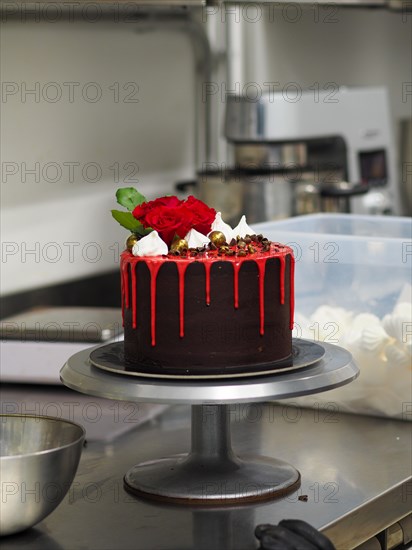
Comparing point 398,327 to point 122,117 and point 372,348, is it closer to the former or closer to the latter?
point 372,348

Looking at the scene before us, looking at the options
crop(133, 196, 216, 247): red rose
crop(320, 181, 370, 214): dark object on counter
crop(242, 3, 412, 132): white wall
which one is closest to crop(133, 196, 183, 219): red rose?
crop(133, 196, 216, 247): red rose

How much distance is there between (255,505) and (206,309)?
0.69 feet

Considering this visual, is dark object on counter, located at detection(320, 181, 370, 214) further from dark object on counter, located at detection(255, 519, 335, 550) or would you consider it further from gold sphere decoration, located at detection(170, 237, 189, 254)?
dark object on counter, located at detection(255, 519, 335, 550)

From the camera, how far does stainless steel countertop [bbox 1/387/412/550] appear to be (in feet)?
3.39

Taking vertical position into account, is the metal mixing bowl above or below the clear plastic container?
below

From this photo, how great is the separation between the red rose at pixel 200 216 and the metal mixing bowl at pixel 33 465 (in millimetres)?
236

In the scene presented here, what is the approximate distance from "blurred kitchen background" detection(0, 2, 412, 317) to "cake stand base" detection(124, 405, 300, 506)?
74cm

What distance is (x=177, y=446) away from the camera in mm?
1328

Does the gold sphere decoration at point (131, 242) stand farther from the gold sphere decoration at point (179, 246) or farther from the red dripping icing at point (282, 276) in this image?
the red dripping icing at point (282, 276)

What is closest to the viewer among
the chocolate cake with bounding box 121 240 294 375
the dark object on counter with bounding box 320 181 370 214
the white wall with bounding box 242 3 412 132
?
the chocolate cake with bounding box 121 240 294 375

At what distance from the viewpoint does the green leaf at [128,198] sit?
1.14 m

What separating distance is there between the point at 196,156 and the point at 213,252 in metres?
1.52

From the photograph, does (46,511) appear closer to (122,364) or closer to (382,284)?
(122,364)

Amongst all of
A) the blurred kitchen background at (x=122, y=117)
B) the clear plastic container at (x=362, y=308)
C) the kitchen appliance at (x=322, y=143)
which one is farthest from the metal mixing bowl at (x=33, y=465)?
the kitchen appliance at (x=322, y=143)
